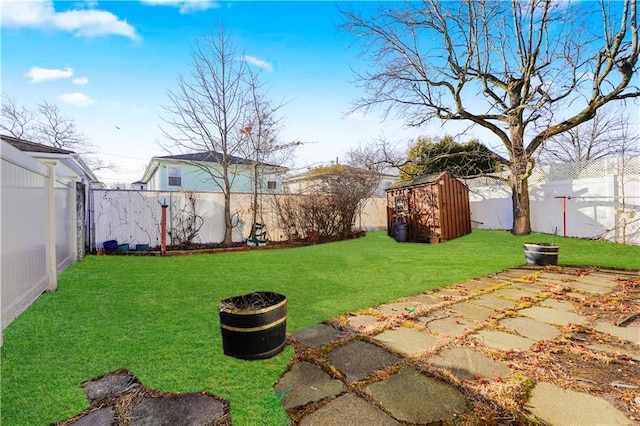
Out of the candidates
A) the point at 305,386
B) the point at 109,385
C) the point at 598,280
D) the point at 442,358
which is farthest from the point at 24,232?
the point at 598,280

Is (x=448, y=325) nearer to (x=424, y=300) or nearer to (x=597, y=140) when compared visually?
(x=424, y=300)

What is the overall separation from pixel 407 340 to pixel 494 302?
1748 millimetres

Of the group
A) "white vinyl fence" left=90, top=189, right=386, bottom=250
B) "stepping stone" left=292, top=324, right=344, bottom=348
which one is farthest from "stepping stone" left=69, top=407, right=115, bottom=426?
"white vinyl fence" left=90, top=189, right=386, bottom=250

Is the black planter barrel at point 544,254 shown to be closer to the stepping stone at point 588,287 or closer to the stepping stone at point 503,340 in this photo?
the stepping stone at point 588,287

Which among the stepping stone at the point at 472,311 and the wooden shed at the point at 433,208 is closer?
the stepping stone at the point at 472,311

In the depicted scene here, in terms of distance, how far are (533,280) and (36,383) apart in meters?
6.04

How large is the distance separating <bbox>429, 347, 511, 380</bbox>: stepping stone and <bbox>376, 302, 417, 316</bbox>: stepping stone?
92 cm

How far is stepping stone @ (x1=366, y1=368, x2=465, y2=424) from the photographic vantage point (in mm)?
1656

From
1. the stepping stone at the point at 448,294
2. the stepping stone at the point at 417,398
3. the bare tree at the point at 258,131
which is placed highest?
the bare tree at the point at 258,131

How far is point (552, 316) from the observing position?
127 inches

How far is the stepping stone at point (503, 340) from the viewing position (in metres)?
2.49

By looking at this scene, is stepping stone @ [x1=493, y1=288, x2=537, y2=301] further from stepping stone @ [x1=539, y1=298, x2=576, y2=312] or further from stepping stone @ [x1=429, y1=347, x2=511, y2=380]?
stepping stone @ [x1=429, y1=347, x2=511, y2=380]

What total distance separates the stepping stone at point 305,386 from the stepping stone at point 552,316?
2.52 metres

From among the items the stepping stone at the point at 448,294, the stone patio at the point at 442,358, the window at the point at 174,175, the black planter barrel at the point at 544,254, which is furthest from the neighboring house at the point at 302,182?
the stone patio at the point at 442,358
